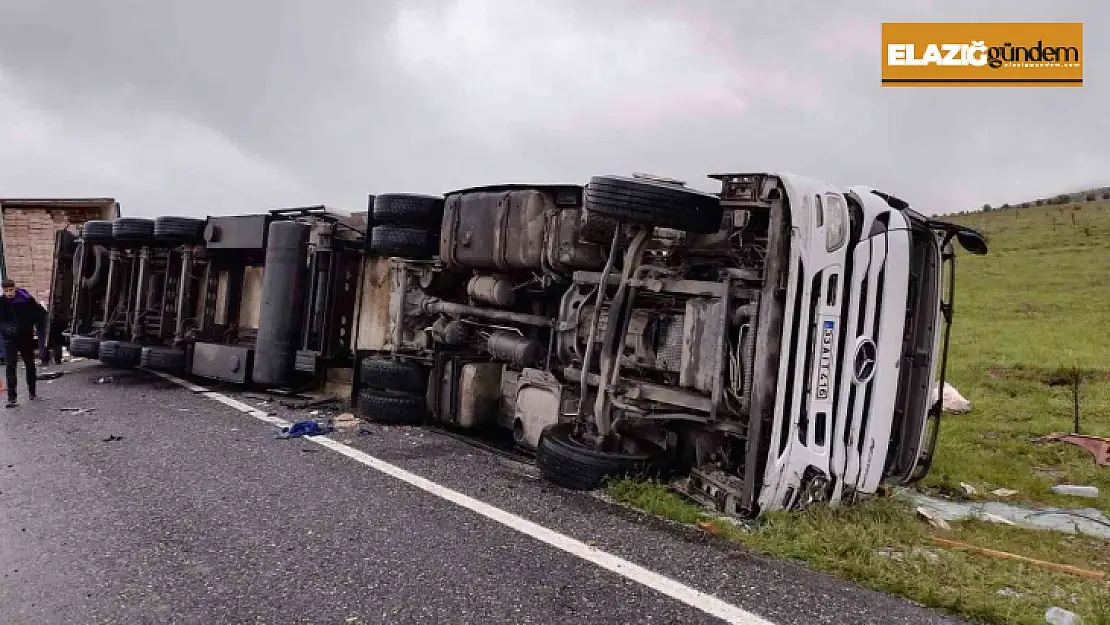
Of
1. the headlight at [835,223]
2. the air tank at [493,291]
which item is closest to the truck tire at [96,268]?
the air tank at [493,291]

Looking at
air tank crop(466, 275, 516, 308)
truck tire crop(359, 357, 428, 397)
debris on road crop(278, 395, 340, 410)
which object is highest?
air tank crop(466, 275, 516, 308)

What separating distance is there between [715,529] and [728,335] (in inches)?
39.7

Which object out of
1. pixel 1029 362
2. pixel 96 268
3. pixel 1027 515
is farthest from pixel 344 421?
pixel 1029 362

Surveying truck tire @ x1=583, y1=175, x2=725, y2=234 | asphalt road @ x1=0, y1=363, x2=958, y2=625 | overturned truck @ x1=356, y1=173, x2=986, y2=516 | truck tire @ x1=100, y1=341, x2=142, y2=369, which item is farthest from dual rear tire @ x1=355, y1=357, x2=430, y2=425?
truck tire @ x1=100, y1=341, x2=142, y2=369

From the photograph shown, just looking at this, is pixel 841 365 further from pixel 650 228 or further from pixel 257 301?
pixel 257 301

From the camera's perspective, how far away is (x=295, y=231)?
283 inches

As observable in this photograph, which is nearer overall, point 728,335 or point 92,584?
point 92,584

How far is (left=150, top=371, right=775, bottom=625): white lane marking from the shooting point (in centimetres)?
264

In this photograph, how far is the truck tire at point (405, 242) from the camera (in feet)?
20.5

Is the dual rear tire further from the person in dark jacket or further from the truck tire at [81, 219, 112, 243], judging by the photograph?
the truck tire at [81, 219, 112, 243]

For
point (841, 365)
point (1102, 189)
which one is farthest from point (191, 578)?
point (1102, 189)

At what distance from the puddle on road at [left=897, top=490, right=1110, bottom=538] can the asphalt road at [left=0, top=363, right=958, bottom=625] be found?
193cm

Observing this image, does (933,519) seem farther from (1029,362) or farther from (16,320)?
(16,320)

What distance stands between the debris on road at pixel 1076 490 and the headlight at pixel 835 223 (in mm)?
2732
